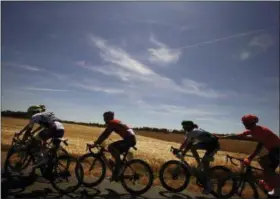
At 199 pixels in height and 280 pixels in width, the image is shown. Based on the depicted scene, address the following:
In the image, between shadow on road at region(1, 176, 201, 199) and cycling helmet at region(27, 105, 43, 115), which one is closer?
shadow on road at region(1, 176, 201, 199)

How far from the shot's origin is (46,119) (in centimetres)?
1048

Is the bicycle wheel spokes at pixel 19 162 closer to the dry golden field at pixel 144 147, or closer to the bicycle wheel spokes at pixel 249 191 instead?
the dry golden field at pixel 144 147

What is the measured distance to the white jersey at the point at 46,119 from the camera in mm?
10359

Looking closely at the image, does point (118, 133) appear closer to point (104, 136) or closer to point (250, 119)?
point (104, 136)

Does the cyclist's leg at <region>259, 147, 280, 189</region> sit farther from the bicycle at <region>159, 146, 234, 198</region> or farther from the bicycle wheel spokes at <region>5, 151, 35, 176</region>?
the bicycle wheel spokes at <region>5, 151, 35, 176</region>

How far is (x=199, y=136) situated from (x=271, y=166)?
2560 millimetres

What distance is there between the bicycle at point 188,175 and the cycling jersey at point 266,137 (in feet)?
5.43

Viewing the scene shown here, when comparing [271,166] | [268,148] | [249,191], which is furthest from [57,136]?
[271,166]

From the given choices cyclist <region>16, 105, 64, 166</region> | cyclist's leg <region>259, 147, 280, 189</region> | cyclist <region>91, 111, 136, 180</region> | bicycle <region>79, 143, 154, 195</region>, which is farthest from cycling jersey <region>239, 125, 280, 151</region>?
cyclist <region>16, 105, 64, 166</region>

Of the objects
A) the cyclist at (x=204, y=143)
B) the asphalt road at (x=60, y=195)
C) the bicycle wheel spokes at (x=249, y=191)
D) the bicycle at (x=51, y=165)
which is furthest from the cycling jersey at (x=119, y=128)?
the bicycle wheel spokes at (x=249, y=191)

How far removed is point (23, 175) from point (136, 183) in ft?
13.4

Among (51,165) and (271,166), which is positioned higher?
(271,166)

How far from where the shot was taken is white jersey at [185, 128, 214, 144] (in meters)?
10.7

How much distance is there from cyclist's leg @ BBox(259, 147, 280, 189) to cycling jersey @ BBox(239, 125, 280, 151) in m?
0.18
